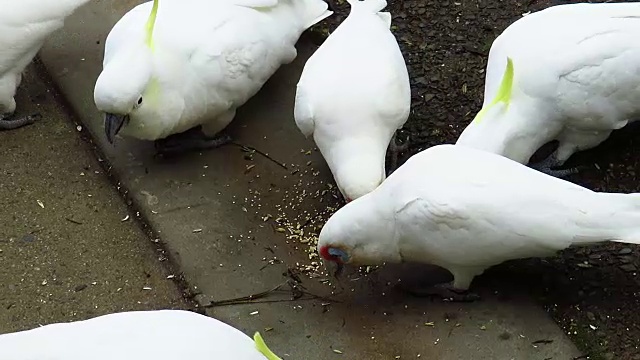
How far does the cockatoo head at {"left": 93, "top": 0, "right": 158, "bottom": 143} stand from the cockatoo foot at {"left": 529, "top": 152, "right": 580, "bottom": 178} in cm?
138

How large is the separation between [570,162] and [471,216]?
0.80 m

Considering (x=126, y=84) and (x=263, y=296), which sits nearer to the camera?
(x=263, y=296)

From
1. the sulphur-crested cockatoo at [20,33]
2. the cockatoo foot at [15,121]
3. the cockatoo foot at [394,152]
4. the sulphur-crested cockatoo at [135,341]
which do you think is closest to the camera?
the sulphur-crested cockatoo at [135,341]

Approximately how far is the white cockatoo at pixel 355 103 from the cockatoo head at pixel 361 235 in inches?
5.5

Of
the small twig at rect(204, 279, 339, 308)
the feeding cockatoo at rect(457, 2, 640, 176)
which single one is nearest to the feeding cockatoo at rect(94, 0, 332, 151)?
the small twig at rect(204, 279, 339, 308)

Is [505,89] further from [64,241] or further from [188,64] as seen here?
[64,241]

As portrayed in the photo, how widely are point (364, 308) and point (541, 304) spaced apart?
21.3 inches

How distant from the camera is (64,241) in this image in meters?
2.99

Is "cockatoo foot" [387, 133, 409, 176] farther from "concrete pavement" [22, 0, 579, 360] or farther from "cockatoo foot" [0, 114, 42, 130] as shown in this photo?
"cockatoo foot" [0, 114, 42, 130]

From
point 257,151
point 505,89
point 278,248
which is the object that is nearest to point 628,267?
point 505,89

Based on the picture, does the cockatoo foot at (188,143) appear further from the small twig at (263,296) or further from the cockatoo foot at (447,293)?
the cockatoo foot at (447,293)

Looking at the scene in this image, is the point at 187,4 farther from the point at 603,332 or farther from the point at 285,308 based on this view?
the point at 603,332

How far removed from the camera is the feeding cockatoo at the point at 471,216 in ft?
7.97

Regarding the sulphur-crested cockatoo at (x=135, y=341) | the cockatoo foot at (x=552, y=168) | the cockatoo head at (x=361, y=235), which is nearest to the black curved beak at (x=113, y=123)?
the cockatoo head at (x=361, y=235)
